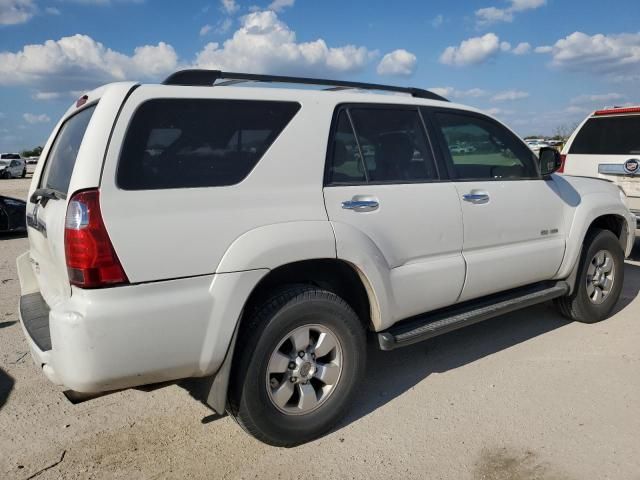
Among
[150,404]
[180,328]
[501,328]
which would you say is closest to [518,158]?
[501,328]

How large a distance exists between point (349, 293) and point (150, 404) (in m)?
1.50

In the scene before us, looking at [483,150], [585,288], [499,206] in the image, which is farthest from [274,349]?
[585,288]

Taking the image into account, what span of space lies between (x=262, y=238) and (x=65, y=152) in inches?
51.2

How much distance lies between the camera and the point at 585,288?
4.71m

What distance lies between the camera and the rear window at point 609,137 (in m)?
6.89

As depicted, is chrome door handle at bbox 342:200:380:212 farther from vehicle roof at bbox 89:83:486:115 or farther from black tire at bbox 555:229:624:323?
black tire at bbox 555:229:624:323

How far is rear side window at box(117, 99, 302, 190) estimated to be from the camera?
2.45m

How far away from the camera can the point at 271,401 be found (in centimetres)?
283

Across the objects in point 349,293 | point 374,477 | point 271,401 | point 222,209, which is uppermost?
point 222,209

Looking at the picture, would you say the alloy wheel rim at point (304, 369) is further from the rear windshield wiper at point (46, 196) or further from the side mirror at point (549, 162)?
the side mirror at point (549, 162)

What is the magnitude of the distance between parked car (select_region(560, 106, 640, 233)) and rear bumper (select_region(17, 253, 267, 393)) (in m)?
6.10

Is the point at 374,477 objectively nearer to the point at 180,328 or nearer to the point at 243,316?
the point at 243,316

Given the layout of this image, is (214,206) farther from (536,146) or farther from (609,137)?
(536,146)

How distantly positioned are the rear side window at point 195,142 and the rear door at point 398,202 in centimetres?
47
